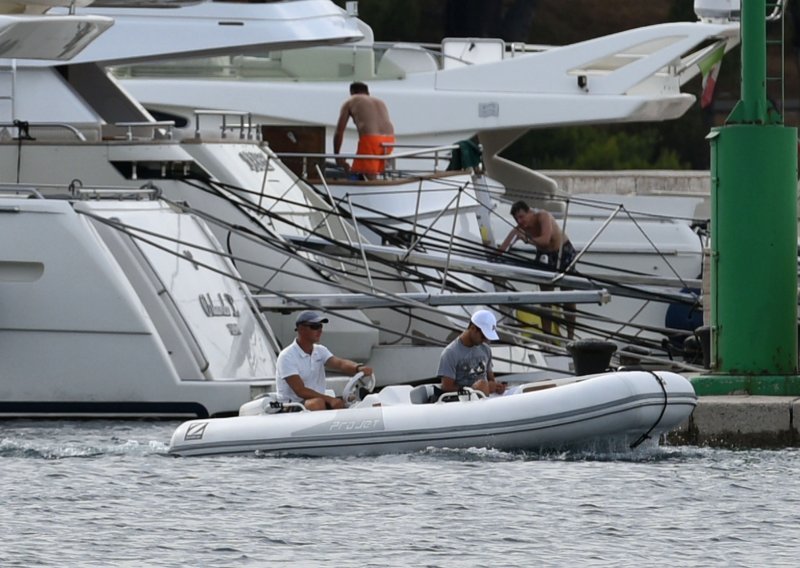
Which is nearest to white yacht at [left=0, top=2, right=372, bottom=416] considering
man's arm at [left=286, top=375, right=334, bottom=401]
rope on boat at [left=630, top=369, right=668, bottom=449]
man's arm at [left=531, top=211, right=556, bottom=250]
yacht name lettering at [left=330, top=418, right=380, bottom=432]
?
man's arm at [left=286, top=375, right=334, bottom=401]

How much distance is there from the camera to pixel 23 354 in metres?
19.2

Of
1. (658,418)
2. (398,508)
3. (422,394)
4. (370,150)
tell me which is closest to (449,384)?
(422,394)

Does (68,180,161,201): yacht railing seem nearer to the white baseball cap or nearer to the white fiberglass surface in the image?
the white fiberglass surface

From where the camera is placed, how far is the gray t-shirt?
1697 centimetres

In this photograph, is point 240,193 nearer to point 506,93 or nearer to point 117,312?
point 117,312

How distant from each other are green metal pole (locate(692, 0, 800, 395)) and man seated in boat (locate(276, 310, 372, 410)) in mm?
2662

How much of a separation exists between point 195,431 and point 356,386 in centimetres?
121

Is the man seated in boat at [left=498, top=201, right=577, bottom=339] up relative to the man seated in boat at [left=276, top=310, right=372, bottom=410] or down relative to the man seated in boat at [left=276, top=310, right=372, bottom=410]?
up

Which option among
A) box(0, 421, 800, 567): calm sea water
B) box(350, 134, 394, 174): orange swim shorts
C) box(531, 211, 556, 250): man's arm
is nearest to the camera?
box(0, 421, 800, 567): calm sea water

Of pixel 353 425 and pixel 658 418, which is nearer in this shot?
pixel 658 418

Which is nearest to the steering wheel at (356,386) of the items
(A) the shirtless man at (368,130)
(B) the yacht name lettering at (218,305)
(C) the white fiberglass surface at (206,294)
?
(C) the white fiberglass surface at (206,294)

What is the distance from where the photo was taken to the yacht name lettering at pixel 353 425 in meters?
16.7

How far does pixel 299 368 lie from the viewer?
55.9 feet

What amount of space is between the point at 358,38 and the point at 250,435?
32.6 ft
